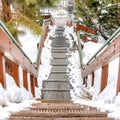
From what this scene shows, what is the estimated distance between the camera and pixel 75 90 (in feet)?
28.6

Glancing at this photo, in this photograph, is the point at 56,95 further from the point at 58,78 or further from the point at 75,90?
the point at 58,78

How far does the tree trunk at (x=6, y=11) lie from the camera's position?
9.38 metres

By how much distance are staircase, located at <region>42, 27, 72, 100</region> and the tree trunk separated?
2.49 metres

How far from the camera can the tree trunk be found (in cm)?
938

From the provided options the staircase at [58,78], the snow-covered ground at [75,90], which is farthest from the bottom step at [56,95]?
the snow-covered ground at [75,90]

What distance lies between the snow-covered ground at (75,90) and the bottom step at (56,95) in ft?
0.50

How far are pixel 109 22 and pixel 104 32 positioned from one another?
1.00 meters

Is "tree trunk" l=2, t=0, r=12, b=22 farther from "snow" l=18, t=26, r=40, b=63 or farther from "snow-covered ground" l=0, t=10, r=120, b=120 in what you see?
"snow-covered ground" l=0, t=10, r=120, b=120

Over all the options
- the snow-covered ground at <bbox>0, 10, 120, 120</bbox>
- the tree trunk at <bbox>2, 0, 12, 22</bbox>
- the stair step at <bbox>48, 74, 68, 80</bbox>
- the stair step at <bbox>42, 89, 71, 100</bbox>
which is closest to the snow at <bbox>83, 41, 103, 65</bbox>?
the snow-covered ground at <bbox>0, 10, 120, 120</bbox>

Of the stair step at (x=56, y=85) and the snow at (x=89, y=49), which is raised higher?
the snow at (x=89, y=49)

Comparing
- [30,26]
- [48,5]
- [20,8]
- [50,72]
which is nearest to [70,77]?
[50,72]

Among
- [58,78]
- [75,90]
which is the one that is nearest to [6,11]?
[58,78]

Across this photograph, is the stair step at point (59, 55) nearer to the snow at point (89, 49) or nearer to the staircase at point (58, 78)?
the staircase at point (58, 78)

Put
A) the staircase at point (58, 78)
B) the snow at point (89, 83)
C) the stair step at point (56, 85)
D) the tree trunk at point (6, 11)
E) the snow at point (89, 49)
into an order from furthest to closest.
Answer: the snow at point (89, 49), the tree trunk at point (6, 11), the stair step at point (56, 85), the staircase at point (58, 78), the snow at point (89, 83)
